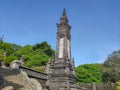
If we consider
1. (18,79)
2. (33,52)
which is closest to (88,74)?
(33,52)

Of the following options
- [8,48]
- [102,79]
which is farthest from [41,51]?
[102,79]

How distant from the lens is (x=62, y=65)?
85.3 feet

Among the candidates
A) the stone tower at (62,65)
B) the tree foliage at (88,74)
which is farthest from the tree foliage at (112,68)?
the stone tower at (62,65)

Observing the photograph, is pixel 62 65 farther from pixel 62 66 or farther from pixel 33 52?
pixel 33 52

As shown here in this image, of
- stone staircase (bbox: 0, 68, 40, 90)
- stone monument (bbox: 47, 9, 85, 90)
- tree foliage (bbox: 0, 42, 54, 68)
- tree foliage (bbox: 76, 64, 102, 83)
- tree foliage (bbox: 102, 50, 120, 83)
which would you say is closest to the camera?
stone staircase (bbox: 0, 68, 40, 90)

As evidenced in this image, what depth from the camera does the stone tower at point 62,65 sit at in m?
25.3

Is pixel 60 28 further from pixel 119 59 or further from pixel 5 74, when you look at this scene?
pixel 119 59

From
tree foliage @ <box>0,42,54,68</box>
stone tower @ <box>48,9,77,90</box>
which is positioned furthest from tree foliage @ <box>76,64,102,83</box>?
stone tower @ <box>48,9,77,90</box>

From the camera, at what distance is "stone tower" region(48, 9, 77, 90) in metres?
25.3

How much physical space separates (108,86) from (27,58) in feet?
85.1

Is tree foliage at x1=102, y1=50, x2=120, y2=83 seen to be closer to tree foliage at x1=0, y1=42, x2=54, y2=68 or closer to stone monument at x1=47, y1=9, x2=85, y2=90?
tree foliage at x1=0, y1=42, x2=54, y2=68

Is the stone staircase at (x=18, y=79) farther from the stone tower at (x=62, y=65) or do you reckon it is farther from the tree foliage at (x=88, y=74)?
the tree foliage at (x=88, y=74)

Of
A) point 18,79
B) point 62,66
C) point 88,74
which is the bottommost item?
point 18,79

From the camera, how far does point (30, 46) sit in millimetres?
58562
